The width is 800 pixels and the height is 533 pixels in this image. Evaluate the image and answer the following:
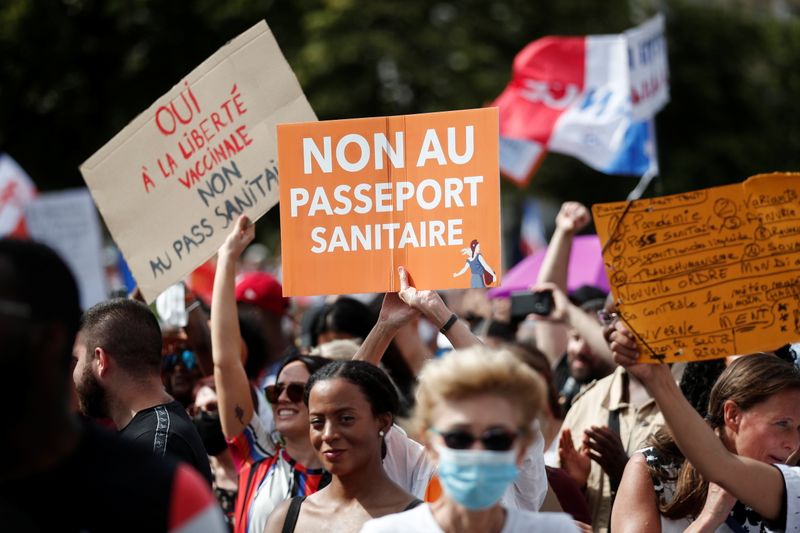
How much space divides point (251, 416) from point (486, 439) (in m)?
2.45

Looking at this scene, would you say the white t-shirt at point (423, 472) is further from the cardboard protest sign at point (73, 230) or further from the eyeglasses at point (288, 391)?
the cardboard protest sign at point (73, 230)

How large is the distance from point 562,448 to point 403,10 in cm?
1876

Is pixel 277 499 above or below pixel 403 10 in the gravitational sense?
below

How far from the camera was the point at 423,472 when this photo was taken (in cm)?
444

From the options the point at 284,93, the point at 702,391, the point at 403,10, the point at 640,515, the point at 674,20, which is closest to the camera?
the point at 640,515

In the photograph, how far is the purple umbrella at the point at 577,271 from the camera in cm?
880

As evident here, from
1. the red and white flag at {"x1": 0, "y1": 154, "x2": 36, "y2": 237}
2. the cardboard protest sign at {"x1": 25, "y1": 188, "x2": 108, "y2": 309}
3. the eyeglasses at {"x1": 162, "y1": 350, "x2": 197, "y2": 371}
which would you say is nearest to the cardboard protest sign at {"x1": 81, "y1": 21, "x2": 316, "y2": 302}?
the eyeglasses at {"x1": 162, "y1": 350, "x2": 197, "y2": 371}

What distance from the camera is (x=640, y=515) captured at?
399cm

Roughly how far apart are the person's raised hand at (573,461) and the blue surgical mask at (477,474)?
2.20 m

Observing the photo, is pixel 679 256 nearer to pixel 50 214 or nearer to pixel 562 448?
pixel 562 448

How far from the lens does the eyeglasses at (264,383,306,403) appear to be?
16.4ft

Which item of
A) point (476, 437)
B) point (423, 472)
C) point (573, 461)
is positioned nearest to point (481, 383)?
point (476, 437)

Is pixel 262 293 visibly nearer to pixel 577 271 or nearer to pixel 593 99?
pixel 577 271

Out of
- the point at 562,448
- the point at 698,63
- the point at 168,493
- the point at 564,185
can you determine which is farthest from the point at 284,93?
A: the point at 698,63
